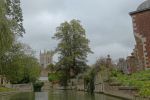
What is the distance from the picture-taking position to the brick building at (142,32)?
28.4m

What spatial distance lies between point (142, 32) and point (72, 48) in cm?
3433

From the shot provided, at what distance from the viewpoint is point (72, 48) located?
62.6m

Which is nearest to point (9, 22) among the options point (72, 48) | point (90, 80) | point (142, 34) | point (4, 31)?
point (4, 31)

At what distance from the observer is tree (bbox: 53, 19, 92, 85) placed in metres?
62.0

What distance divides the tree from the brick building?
105ft

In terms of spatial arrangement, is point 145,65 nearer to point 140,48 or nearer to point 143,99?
point 140,48

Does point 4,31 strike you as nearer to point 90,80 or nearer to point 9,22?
point 9,22

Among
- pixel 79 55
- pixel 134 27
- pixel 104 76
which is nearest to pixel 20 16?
pixel 134 27

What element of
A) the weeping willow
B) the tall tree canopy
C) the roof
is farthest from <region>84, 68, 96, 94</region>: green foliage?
the weeping willow

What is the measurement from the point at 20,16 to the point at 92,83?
23410 mm

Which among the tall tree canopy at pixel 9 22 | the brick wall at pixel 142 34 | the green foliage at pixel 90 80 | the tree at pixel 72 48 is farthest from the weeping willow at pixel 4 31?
the tree at pixel 72 48

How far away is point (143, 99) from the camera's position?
1733cm

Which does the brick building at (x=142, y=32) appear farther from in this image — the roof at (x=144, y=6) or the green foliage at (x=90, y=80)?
the green foliage at (x=90, y=80)

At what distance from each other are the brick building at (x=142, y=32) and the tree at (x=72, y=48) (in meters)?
32.1
